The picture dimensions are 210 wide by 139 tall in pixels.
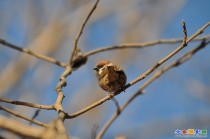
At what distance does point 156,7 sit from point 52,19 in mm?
1057

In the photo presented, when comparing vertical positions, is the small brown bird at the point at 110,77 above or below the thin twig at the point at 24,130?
above

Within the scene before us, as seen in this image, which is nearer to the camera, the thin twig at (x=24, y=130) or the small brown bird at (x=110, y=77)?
the thin twig at (x=24, y=130)

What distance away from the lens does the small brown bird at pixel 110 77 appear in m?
1.96

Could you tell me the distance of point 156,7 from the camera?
3.77m

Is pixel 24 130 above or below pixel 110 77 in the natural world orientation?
below

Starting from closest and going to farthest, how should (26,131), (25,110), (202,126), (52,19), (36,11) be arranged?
(26,131) → (202,126) → (25,110) → (52,19) → (36,11)

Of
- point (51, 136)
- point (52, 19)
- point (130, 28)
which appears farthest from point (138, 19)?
point (51, 136)

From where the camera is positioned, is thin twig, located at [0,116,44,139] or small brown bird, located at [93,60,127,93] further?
small brown bird, located at [93,60,127,93]

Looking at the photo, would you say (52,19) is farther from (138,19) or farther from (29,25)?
(138,19)

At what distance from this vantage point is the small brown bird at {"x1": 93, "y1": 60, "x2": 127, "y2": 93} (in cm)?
196

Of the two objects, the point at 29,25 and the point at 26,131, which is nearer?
the point at 26,131

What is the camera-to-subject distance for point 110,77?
200 centimetres

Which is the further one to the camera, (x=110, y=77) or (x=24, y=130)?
(x=110, y=77)

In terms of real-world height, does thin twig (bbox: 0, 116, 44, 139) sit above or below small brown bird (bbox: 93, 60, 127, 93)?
below
